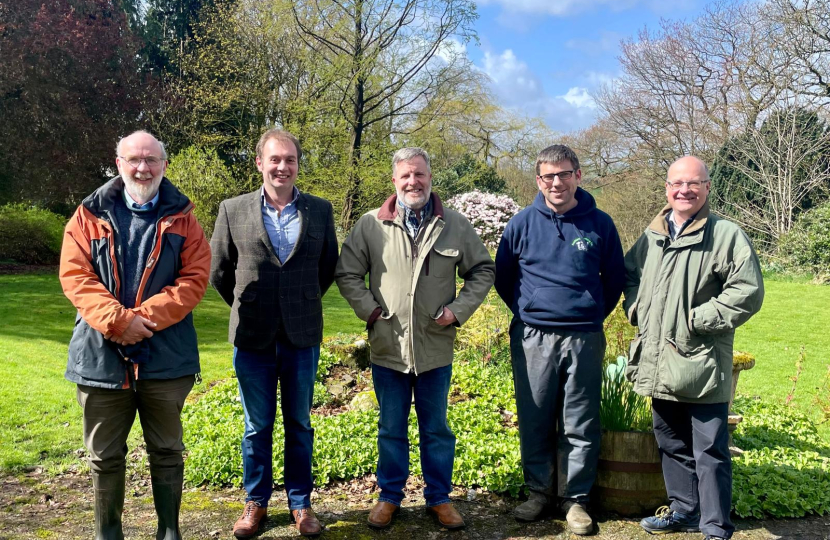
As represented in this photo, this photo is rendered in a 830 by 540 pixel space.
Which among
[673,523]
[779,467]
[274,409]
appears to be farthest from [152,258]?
[779,467]

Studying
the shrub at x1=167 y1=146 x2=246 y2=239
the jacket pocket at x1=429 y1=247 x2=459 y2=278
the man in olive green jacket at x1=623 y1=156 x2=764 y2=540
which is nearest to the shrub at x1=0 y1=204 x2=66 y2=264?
the shrub at x1=167 y1=146 x2=246 y2=239

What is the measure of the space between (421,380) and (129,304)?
1.51 metres

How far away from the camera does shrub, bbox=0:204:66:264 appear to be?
584 inches

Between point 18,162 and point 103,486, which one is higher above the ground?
point 18,162

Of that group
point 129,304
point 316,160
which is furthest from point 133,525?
point 316,160

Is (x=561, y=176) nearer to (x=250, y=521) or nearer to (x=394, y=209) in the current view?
(x=394, y=209)

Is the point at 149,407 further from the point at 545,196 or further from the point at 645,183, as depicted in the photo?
the point at 645,183

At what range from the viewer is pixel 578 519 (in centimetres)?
338

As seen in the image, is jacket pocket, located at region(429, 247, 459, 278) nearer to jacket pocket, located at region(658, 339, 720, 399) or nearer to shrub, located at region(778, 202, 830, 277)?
jacket pocket, located at region(658, 339, 720, 399)

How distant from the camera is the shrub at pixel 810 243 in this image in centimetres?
1519

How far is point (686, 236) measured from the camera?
323 centimetres

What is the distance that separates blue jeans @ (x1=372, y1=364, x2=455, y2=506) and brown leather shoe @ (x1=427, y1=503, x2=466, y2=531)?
0.04 m

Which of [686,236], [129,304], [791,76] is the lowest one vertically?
[129,304]

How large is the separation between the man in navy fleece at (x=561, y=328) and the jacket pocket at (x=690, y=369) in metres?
0.40
